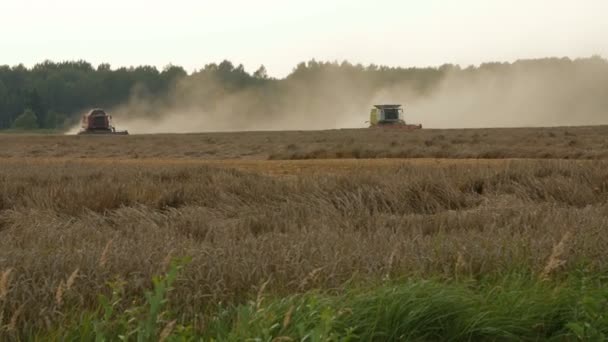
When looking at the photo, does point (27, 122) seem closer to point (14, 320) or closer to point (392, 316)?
point (14, 320)

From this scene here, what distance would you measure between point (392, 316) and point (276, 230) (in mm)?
3325

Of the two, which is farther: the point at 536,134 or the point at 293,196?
the point at 536,134

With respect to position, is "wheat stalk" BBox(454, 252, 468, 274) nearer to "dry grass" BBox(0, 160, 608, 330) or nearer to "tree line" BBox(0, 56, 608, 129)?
"dry grass" BBox(0, 160, 608, 330)

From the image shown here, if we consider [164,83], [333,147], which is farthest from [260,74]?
[333,147]

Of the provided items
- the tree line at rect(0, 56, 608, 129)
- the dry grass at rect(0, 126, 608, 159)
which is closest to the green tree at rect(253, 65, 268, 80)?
the tree line at rect(0, 56, 608, 129)

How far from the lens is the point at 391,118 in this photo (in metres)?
60.8

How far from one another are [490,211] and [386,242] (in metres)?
2.55

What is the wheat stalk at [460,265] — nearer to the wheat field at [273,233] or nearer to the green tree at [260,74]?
the wheat field at [273,233]

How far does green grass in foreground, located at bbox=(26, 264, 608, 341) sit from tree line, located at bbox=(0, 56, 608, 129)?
11955cm

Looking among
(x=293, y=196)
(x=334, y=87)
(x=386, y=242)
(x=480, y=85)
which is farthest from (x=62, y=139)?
(x=334, y=87)

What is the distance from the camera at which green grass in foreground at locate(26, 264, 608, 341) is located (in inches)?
155

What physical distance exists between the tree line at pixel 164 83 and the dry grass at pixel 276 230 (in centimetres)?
11322

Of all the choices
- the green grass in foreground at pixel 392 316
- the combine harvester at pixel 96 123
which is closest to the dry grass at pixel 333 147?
the green grass in foreground at pixel 392 316

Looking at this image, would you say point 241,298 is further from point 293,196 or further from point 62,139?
point 62,139
